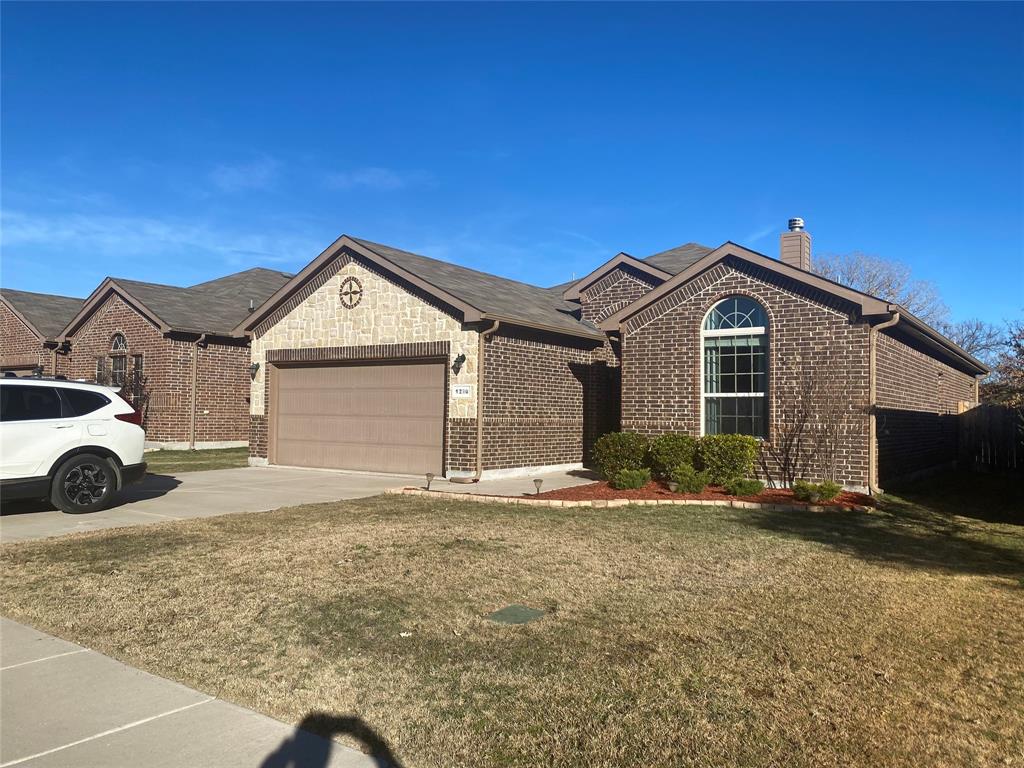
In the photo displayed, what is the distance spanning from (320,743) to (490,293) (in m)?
14.4

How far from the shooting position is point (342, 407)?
17.7 metres

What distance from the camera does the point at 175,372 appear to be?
2256 centimetres

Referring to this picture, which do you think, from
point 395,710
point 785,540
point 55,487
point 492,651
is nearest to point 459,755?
point 395,710

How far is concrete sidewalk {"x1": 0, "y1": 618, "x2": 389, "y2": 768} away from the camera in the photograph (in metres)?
3.48

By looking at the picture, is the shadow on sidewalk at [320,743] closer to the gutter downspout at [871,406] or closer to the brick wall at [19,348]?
the gutter downspout at [871,406]

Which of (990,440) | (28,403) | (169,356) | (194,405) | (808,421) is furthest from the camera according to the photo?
(194,405)

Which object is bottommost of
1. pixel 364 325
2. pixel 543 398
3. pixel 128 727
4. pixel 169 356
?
pixel 128 727

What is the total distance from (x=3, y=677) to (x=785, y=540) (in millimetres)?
7498

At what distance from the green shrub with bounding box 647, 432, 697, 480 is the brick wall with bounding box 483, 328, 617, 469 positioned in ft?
9.96

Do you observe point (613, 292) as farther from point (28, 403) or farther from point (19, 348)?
point (19, 348)

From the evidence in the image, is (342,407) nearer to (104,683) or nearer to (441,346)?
(441,346)

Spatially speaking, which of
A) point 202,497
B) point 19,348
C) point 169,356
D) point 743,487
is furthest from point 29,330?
point 743,487

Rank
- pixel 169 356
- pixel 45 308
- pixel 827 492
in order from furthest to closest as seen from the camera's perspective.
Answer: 1. pixel 45 308
2. pixel 169 356
3. pixel 827 492

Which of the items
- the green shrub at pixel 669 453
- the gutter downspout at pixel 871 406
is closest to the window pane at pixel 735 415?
the green shrub at pixel 669 453
